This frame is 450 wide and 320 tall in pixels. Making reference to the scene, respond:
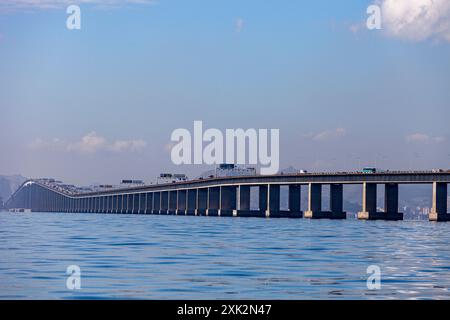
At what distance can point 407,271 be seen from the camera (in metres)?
58.4

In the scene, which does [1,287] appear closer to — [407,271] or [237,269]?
[237,269]

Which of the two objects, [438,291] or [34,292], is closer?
[34,292]

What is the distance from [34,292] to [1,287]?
2526mm

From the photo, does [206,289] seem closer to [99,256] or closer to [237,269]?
[237,269]

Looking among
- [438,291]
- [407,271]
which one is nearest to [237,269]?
[407,271]
